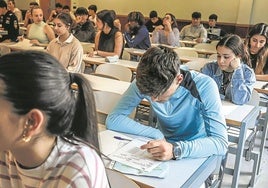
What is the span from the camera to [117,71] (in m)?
3.31

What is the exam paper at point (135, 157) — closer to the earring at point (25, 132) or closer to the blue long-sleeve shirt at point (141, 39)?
the earring at point (25, 132)

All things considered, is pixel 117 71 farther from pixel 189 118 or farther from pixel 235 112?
pixel 189 118

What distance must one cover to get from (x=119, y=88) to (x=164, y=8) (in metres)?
7.52

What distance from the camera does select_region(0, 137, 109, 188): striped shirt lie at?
0.83 meters

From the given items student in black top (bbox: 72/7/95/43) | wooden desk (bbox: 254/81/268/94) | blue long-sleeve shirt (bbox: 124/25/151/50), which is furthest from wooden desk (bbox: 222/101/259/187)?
student in black top (bbox: 72/7/95/43)

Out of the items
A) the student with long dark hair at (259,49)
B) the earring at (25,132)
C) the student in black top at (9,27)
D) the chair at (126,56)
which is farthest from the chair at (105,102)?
the student in black top at (9,27)

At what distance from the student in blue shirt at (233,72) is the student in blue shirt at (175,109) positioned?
2.85 ft

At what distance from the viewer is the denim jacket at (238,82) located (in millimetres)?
2471

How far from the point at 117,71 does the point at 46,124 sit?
2494 millimetres

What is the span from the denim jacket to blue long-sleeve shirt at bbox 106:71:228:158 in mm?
851

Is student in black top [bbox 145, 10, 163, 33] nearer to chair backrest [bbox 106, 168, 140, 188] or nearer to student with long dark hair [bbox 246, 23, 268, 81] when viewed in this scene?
student with long dark hair [bbox 246, 23, 268, 81]

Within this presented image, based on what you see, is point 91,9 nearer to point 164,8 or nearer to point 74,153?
point 164,8

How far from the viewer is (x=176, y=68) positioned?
1443 mm

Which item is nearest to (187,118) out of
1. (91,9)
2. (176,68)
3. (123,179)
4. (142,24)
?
(176,68)
